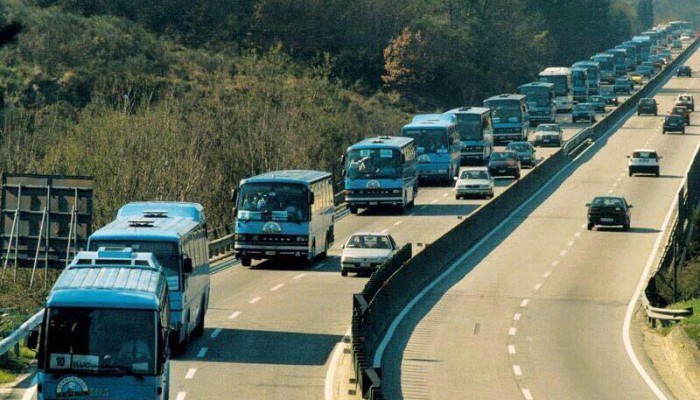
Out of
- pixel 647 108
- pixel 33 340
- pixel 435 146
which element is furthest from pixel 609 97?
pixel 33 340

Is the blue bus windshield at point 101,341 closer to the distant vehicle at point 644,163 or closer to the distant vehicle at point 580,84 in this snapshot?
the distant vehicle at point 644,163

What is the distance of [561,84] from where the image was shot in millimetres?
125438

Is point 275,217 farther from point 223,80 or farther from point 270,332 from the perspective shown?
point 223,80

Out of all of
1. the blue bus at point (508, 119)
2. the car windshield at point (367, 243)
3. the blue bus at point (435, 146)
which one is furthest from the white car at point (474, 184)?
the blue bus at point (508, 119)

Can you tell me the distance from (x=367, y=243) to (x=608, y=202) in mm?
19167

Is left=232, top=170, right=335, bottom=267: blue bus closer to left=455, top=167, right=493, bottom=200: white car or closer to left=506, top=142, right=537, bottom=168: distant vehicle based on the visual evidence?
left=455, top=167, right=493, bottom=200: white car

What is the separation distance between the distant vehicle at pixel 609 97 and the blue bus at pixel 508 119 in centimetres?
3962

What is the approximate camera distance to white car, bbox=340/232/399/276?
46719 millimetres

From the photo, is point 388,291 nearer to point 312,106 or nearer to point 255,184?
point 255,184

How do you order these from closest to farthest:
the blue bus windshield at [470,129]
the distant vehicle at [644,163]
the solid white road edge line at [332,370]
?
the solid white road edge line at [332,370] < the distant vehicle at [644,163] < the blue bus windshield at [470,129]

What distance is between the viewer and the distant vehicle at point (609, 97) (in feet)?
450

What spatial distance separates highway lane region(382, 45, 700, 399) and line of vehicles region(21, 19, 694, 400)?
3.54m

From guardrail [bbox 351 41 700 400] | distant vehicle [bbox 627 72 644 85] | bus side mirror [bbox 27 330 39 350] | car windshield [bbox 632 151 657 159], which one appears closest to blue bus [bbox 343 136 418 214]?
guardrail [bbox 351 41 700 400]

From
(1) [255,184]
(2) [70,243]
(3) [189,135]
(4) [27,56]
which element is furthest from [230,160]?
(2) [70,243]
